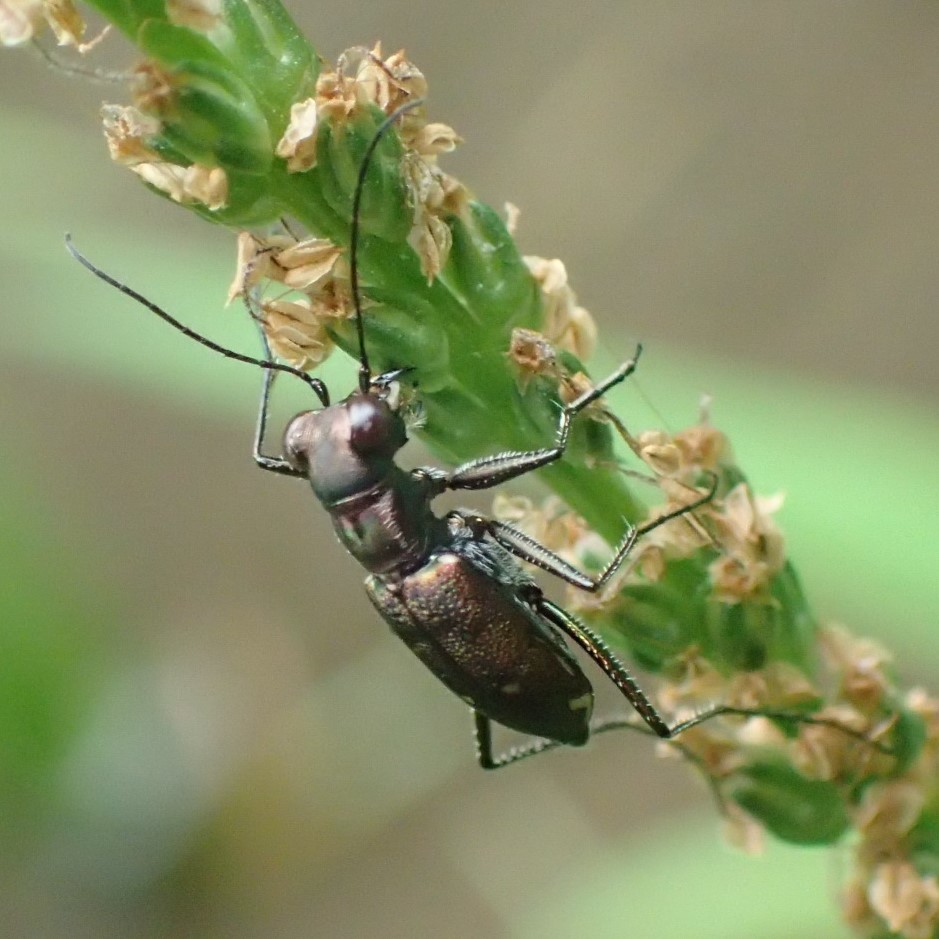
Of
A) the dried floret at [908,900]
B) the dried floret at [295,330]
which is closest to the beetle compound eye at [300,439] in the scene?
the dried floret at [295,330]

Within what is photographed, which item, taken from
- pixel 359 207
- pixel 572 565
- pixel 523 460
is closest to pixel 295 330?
pixel 359 207

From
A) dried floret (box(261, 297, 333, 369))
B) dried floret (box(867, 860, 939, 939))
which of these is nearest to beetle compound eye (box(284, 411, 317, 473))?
dried floret (box(261, 297, 333, 369))

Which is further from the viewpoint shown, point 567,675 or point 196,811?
point 196,811

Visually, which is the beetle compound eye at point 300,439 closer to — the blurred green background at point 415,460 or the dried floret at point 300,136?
the dried floret at point 300,136

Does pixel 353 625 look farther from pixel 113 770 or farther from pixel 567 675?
pixel 567 675

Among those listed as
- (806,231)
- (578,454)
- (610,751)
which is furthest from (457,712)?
(578,454)

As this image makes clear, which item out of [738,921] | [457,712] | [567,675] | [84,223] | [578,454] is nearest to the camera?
[578,454]

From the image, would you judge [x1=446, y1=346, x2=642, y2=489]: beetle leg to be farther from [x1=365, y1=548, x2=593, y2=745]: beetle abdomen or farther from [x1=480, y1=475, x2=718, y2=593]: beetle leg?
[x1=365, y1=548, x2=593, y2=745]: beetle abdomen
